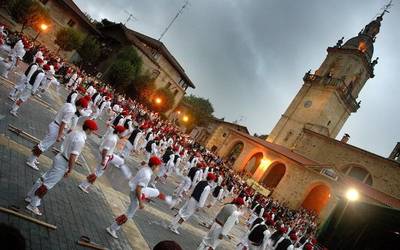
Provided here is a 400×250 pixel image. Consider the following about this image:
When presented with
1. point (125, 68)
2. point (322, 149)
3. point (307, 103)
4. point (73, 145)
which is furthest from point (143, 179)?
point (307, 103)

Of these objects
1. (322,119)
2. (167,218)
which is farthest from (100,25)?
(167,218)

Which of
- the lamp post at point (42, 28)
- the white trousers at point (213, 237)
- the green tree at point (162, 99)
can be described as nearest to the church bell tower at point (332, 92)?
the green tree at point (162, 99)

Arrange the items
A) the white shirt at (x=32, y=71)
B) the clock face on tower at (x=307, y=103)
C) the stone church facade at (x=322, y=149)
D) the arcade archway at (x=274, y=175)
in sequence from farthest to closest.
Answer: the clock face on tower at (x=307, y=103) → the arcade archway at (x=274, y=175) → the stone church facade at (x=322, y=149) → the white shirt at (x=32, y=71)

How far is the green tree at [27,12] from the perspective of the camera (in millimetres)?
31984

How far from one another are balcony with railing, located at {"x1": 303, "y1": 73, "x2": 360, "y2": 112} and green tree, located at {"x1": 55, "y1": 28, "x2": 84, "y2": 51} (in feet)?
105

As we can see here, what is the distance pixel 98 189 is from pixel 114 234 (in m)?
2.49

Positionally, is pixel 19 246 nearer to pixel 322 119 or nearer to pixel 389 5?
pixel 322 119

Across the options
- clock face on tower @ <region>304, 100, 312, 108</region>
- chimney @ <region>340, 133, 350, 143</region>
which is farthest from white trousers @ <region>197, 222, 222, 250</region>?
chimney @ <region>340, 133, 350, 143</region>

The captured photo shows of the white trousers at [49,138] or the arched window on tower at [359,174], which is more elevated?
the arched window on tower at [359,174]

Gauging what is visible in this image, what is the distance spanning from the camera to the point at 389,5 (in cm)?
5575

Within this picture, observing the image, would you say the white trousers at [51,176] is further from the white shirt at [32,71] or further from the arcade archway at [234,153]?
the arcade archway at [234,153]

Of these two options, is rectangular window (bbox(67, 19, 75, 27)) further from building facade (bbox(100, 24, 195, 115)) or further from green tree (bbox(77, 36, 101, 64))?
building facade (bbox(100, 24, 195, 115))

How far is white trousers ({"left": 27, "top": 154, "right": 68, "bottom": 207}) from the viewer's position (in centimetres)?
619

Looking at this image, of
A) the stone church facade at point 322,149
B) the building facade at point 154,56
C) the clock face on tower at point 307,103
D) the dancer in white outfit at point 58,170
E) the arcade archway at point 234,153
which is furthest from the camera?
the clock face on tower at point 307,103
